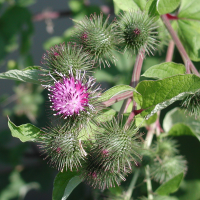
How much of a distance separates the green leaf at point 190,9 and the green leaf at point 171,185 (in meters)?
1.13

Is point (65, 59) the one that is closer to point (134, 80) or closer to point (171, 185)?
point (134, 80)

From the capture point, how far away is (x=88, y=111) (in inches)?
61.6

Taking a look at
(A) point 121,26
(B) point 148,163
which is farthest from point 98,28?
(B) point 148,163

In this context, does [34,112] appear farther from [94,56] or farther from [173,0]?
[173,0]

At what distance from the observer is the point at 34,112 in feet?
11.5

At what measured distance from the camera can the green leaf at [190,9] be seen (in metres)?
1.96

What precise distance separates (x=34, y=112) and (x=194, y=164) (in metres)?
2.02

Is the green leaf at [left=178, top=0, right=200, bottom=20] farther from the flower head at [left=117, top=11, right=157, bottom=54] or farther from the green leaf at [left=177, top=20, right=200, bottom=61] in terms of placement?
the flower head at [left=117, top=11, right=157, bottom=54]

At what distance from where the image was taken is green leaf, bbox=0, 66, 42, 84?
158 cm

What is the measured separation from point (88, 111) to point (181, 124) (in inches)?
33.3

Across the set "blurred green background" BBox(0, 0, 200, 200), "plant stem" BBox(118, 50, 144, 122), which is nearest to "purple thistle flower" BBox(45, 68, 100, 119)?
"plant stem" BBox(118, 50, 144, 122)

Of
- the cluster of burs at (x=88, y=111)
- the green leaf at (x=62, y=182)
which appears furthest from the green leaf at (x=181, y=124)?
the green leaf at (x=62, y=182)

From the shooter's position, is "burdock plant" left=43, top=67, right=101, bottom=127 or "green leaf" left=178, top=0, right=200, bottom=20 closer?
"burdock plant" left=43, top=67, right=101, bottom=127

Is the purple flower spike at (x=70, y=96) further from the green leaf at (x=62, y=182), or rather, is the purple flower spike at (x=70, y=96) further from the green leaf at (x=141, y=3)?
the green leaf at (x=141, y=3)
